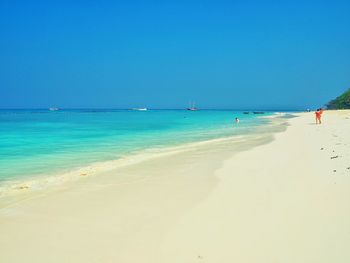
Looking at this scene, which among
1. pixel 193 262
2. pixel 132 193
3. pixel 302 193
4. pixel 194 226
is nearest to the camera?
pixel 193 262

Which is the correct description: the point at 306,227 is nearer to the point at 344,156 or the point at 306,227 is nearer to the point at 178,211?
the point at 178,211

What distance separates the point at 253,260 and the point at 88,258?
6.77ft

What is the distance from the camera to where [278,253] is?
4453 mm

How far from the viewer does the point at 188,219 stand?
5.88 meters

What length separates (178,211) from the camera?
20.8 feet

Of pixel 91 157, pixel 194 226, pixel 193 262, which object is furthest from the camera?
pixel 91 157

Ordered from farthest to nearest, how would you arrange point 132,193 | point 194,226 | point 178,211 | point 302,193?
1. point 132,193
2. point 302,193
3. point 178,211
4. point 194,226

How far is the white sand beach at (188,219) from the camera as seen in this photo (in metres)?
4.55

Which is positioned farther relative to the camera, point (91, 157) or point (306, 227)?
point (91, 157)

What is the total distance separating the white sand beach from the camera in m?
4.55

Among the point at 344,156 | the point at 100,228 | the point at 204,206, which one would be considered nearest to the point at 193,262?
the point at 100,228

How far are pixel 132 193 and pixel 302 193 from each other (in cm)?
362

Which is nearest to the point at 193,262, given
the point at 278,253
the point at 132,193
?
the point at 278,253

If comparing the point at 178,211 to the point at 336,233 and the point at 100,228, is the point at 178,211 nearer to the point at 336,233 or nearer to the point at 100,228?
the point at 100,228
